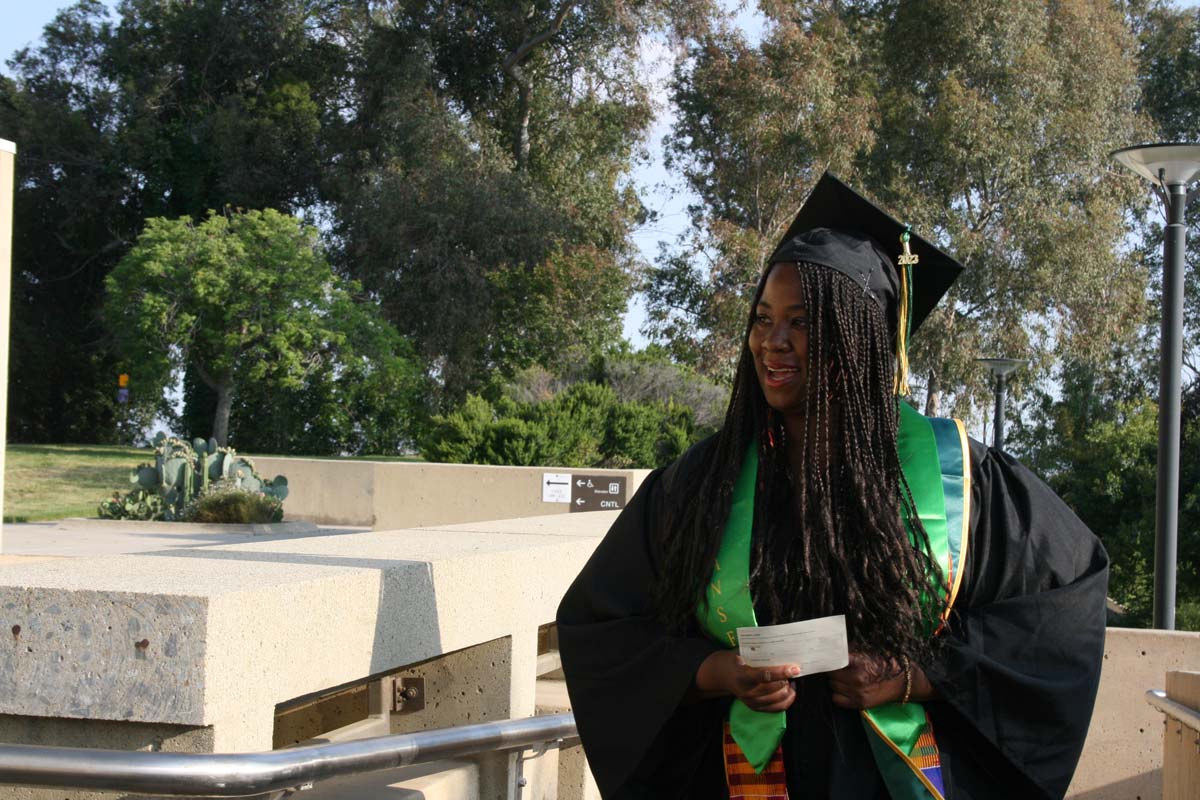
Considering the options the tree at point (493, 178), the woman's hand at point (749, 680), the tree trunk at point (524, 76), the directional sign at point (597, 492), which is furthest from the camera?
the tree trunk at point (524, 76)

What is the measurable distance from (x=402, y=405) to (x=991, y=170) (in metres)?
14.6

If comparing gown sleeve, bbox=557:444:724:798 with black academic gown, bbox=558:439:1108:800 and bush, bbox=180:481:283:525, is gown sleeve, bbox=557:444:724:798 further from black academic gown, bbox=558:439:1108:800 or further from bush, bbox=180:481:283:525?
bush, bbox=180:481:283:525

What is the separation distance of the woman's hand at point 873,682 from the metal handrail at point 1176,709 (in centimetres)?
190

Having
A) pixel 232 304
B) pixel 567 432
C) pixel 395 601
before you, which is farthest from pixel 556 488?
pixel 232 304

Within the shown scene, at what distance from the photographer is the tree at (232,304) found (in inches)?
1078

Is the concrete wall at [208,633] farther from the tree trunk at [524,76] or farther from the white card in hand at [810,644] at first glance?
the tree trunk at [524,76]

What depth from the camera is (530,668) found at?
3465 millimetres

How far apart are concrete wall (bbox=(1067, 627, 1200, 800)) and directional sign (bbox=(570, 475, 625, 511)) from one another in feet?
27.7

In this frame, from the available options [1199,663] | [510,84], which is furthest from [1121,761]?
[510,84]

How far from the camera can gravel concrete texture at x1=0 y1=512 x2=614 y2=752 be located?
6.86 ft

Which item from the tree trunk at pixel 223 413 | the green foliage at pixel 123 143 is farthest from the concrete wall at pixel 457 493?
the green foliage at pixel 123 143

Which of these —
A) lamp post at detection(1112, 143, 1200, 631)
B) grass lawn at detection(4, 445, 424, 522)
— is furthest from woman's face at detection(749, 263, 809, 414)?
grass lawn at detection(4, 445, 424, 522)

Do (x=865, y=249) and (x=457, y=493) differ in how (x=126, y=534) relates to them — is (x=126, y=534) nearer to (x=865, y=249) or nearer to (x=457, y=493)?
(x=457, y=493)

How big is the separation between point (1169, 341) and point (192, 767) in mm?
8671
